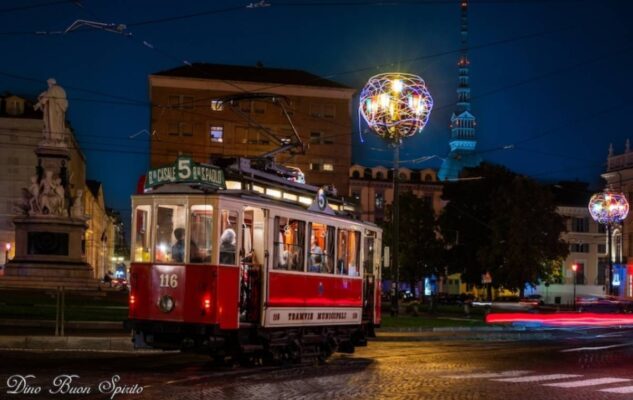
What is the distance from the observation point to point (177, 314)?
15.1m

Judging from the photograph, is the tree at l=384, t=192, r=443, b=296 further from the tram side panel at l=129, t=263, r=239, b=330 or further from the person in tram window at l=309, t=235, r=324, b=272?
the tram side panel at l=129, t=263, r=239, b=330

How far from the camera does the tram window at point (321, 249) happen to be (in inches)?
703

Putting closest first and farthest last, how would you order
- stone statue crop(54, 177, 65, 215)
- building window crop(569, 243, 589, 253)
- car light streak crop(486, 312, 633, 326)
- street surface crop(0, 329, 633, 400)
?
street surface crop(0, 329, 633, 400) < stone statue crop(54, 177, 65, 215) < car light streak crop(486, 312, 633, 326) < building window crop(569, 243, 589, 253)

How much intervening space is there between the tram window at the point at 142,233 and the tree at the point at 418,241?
51.9 meters

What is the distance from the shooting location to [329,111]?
8825cm

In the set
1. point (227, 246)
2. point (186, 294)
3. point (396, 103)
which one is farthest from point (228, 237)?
point (396, 103)

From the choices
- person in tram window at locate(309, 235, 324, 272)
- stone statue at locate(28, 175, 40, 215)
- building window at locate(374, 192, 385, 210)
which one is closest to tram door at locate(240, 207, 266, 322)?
person in tram window at locate(309, 235, 324, 272)

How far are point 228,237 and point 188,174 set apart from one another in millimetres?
1314

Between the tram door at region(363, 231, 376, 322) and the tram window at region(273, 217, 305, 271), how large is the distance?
3.24m

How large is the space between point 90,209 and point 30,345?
88.4 metres

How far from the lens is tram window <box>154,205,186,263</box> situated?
605 inches

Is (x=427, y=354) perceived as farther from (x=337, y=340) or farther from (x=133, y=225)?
(x=133, y=225)

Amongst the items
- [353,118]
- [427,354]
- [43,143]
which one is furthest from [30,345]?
[353,118]

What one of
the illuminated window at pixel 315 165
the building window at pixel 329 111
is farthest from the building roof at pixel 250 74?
the illuminated window at pixel 315 165
